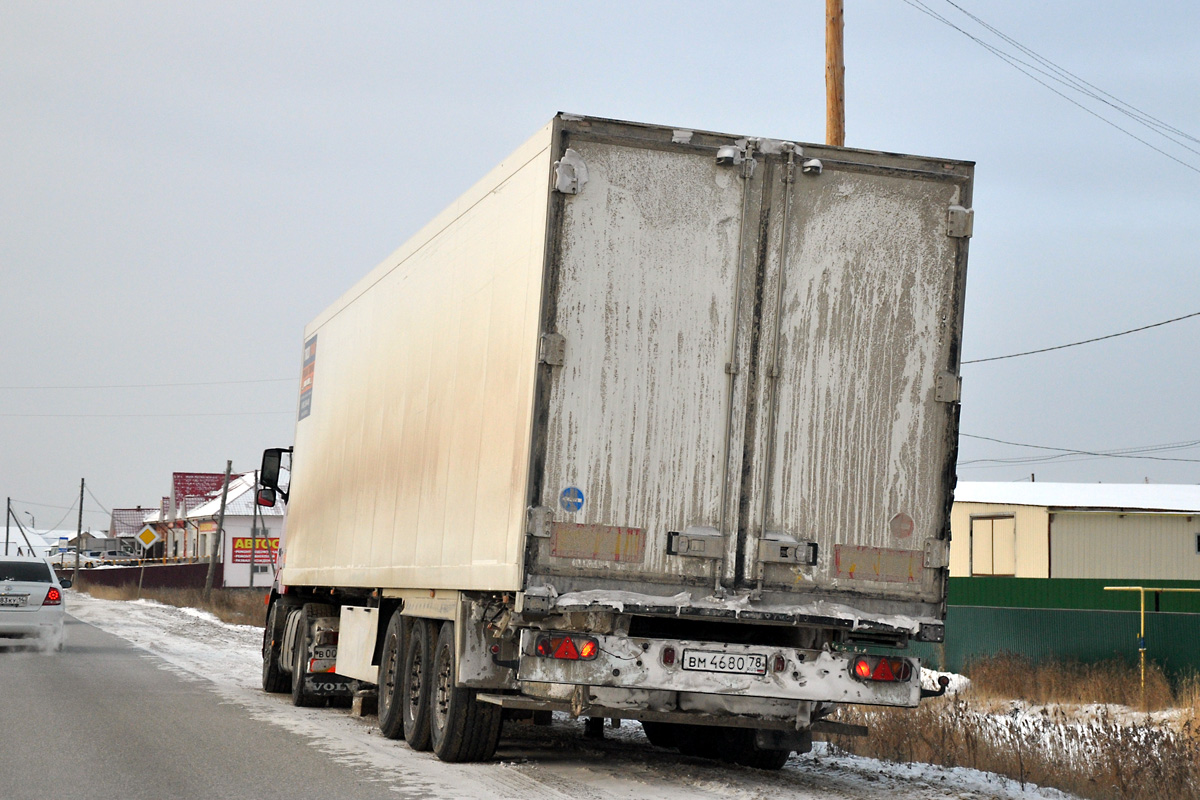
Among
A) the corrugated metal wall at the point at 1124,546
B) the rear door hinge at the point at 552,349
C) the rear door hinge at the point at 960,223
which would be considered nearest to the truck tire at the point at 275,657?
the rear door hinge at the point at 552,349

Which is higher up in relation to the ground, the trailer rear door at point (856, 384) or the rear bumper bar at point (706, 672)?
→ the trailer rear door at point (856, 384)

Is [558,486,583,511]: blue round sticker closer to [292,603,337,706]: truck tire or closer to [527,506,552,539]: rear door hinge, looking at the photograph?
[527,506,552,539]: rear door hinge

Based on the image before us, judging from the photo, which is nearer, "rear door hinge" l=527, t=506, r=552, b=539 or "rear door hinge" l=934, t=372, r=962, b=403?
"rear door hinge" l=527, t=506, r=552, b=539

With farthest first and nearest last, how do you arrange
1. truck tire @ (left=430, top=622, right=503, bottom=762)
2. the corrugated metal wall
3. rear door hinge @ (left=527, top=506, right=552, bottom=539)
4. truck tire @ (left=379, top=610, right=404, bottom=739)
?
the corrugated metal wall → truck tire @ (left=379, top=610, right=404, bottom=739) → truck tire @ (left=430, top=622, right=503, bottom=762) → rear door hinge @ (left=527, top=506, right=552, bottom=539)

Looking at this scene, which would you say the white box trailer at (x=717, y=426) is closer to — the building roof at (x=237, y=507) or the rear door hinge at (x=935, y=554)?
the rear door hinge at (x=935, y=554)

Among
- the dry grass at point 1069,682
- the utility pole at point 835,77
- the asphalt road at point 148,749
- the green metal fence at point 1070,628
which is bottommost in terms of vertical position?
the asphalt road at point 148,749

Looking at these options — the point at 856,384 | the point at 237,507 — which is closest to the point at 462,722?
the point at 856,384

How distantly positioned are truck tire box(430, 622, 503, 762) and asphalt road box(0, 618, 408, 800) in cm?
71

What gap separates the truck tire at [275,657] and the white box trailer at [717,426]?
24.0 feet

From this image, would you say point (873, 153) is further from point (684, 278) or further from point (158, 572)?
point (158, 572)

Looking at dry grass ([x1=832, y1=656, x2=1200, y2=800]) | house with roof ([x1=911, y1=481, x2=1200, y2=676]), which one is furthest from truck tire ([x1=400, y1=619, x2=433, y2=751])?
house with roof ([x1=911, y1=481, x2=1200, y2=676])

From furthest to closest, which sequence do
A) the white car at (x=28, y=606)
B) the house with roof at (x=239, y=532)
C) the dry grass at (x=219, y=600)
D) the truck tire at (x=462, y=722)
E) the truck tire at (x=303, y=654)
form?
the house with roof at (x=239, y=532)
the dry grass at (x=219, y=600)
the white car at (x=28, y=606)
the truck tire at (x=303, y=654)
the truck tire at (x=462, y=722)

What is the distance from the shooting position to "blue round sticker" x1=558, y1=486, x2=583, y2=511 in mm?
8266

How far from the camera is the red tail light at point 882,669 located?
8.71 m
